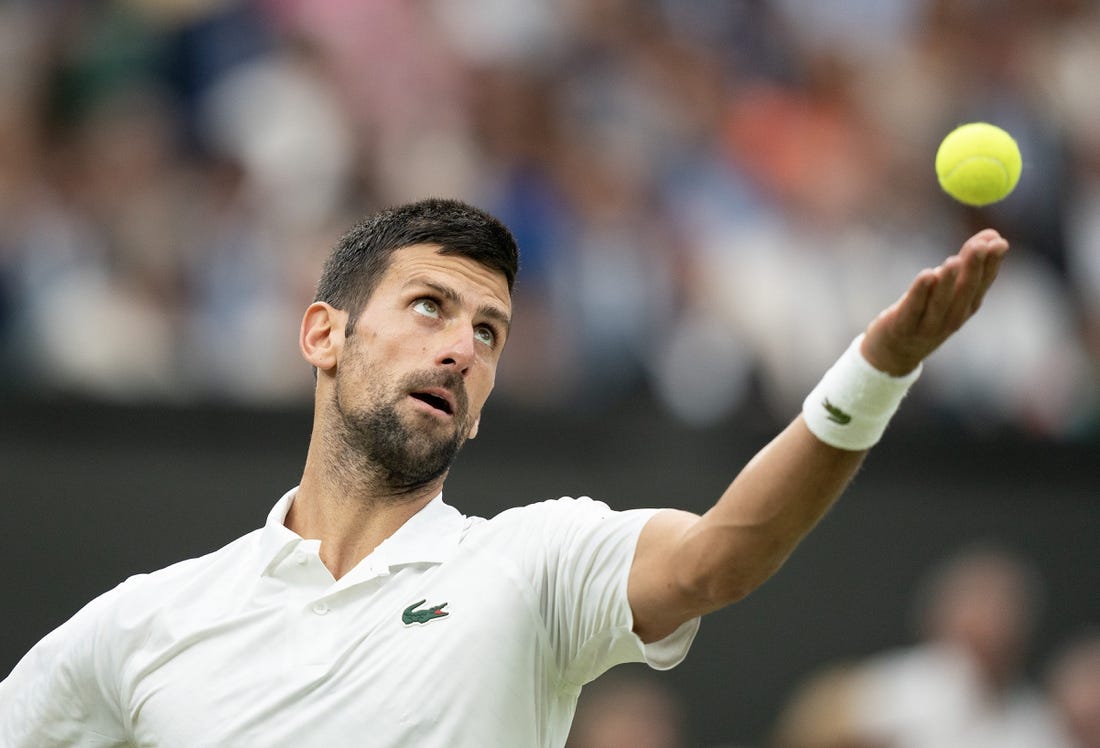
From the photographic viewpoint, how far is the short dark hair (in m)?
4.14

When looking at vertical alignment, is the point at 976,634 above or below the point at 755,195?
below

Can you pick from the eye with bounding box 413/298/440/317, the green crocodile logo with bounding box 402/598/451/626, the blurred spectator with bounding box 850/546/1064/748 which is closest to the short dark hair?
the eye with bounding box 413/298/440/317

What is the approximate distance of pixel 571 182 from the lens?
30.2 ft

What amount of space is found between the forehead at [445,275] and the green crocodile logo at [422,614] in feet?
2.57

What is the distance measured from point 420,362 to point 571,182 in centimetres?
536

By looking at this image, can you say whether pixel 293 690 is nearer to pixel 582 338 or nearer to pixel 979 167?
pixel 979 167

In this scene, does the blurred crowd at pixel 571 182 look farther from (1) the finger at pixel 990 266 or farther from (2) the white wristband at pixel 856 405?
(1) the finger at pixel 990 266

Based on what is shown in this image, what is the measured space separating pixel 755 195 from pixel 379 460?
6060 millimetres

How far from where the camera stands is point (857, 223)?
31.4 feet

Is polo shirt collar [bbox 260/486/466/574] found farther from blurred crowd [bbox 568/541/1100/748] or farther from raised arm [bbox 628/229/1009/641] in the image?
blurred crowd [bbox 568/541/1100/748]

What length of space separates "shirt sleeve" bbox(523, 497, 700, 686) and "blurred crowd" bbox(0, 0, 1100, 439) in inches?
159

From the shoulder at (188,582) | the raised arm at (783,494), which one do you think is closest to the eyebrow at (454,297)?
the shoulder at (188,582)

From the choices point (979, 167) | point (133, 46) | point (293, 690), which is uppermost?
point (133, 46)

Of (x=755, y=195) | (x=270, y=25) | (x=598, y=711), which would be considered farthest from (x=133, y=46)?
(x=598, y=711)
